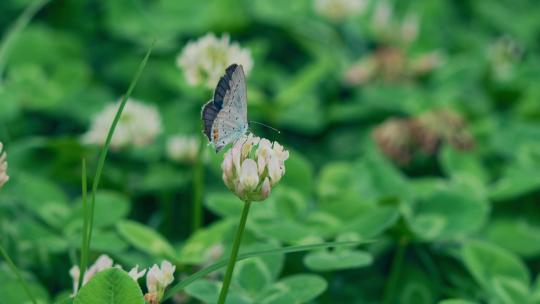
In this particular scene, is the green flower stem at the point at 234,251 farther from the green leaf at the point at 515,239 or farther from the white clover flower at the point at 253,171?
the green leaf at the point at 515,239

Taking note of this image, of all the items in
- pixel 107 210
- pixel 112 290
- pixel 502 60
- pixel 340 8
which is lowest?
pixel 112 290

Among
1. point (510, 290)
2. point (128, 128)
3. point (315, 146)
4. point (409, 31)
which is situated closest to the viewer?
point (510, 290)

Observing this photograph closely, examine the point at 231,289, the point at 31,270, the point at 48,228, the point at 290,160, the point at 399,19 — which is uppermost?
the point at 399,19

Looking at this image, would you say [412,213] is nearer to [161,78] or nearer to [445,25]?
[161,78]

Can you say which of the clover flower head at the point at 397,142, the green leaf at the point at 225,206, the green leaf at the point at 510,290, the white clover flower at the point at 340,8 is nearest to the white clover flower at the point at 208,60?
the green leaf at the point at 225,206

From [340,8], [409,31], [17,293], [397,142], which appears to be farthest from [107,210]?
[409,31]

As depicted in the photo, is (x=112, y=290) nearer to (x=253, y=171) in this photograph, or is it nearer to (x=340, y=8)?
(x=253, y=171)

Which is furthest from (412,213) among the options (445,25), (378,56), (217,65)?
(445,25)
